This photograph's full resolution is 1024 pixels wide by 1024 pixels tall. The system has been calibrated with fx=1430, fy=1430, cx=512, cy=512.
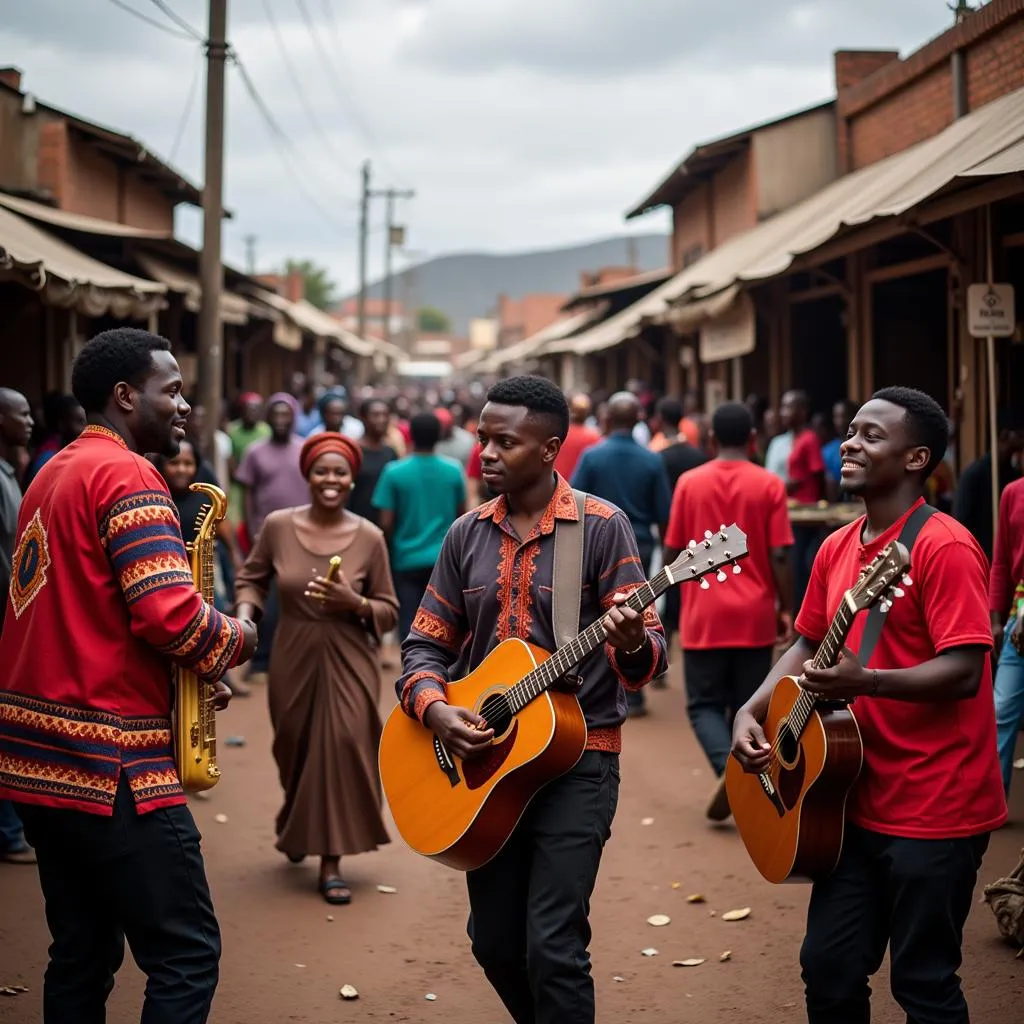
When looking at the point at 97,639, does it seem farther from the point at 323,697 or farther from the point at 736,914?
the point at 736,914

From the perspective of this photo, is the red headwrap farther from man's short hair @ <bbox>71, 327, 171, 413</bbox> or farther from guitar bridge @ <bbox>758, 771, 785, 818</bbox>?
guitar bridge @ <bbox>758, 771, 785, 818</bbox>

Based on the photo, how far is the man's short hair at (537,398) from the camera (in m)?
4.24

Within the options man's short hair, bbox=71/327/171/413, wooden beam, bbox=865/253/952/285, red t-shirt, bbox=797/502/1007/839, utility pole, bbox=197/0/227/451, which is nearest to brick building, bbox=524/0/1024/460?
wooden beam, bbox=865/253/952/285

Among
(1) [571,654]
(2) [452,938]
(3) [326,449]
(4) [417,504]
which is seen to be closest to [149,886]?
(1) [571,654]

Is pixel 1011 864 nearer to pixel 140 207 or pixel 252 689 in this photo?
pixel 252 689

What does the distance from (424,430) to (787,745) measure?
267 inches

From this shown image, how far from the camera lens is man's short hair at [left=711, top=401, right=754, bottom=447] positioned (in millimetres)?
7613

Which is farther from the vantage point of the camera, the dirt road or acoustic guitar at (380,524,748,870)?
the dirt road

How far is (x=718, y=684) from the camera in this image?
7.62 metres

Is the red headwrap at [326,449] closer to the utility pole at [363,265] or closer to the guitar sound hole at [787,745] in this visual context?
the guitar sound hole at [787,745]

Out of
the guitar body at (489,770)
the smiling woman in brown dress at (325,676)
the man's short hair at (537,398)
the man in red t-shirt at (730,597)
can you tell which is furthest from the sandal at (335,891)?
the man's short hair at (537,398)

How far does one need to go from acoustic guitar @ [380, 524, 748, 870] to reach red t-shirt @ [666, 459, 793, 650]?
3.39m

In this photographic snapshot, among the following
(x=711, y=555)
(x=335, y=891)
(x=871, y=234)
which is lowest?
(x=335, y=891)

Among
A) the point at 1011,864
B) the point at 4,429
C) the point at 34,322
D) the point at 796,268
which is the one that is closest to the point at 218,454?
the point at 34,322
